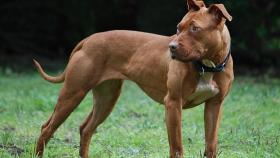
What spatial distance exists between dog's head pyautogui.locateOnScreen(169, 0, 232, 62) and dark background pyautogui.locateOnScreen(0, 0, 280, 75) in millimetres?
9392

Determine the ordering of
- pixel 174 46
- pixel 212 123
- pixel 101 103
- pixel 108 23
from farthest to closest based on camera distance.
Result: pixel 108 23 < pixel 101 103 < pixel 212 123 < pixel 174 46

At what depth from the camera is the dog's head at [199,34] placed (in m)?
6.36

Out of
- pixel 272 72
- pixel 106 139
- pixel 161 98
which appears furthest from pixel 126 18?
pixel 161 98

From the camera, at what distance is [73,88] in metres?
7.49

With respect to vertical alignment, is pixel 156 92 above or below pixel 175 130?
below

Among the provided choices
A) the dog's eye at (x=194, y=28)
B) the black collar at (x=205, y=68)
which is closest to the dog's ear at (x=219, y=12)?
the dog's eye at (x=194, y=28)

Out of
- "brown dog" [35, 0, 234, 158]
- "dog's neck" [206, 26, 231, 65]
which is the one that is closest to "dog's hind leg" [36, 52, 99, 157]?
"brown dog" [35, 0, 234, 158]

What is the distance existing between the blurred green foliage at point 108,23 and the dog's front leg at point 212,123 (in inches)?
368

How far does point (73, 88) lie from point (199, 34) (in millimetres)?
1724

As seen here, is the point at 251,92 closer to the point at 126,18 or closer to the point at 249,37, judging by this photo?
the point at 249,37

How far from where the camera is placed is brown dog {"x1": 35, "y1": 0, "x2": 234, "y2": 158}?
6465 millimetres

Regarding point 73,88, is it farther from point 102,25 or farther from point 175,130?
point 102,25

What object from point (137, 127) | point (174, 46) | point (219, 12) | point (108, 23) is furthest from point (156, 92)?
point (108, 23)

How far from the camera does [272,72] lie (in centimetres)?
1706
